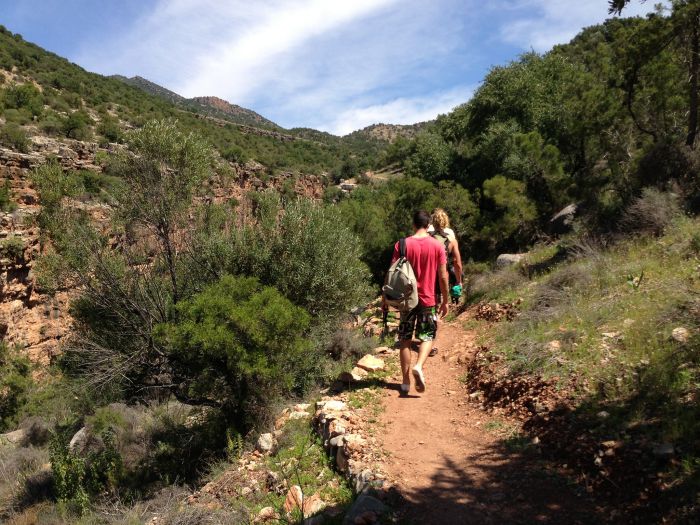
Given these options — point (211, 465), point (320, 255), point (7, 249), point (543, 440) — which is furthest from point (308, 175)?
point (543, 440)

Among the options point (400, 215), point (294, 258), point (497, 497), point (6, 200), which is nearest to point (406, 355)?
point (497, 497)

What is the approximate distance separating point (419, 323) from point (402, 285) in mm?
587

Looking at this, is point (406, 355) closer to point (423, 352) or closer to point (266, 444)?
point (423, 352)

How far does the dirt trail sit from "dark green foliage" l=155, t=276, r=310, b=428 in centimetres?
258

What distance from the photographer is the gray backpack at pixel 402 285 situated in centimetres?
514

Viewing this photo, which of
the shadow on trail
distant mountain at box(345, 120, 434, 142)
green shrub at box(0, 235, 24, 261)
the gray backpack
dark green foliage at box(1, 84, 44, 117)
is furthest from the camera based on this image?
distant mountain at box(345, 120, 434, 142)

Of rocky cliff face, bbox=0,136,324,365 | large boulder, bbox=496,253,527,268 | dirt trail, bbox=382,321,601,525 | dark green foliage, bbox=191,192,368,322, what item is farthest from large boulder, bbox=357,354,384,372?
rocky cliff face, bbox=0,136,324,365

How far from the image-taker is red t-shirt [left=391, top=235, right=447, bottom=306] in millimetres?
5259

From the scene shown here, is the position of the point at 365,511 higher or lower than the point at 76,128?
lower

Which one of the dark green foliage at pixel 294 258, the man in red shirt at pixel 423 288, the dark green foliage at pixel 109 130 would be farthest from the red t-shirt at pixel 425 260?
the dark green foliage at pixel 109 130

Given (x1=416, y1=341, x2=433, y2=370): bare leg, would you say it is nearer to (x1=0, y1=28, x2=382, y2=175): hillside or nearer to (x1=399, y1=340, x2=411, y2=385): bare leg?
(x1=399, y1=340, x2=411, y2=385): bare leg

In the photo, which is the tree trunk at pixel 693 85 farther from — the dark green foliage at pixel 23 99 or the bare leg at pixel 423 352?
the dark green foliage at pixel 23 99

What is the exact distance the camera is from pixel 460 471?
13.1 ft

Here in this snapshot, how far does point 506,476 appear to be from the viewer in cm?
371
